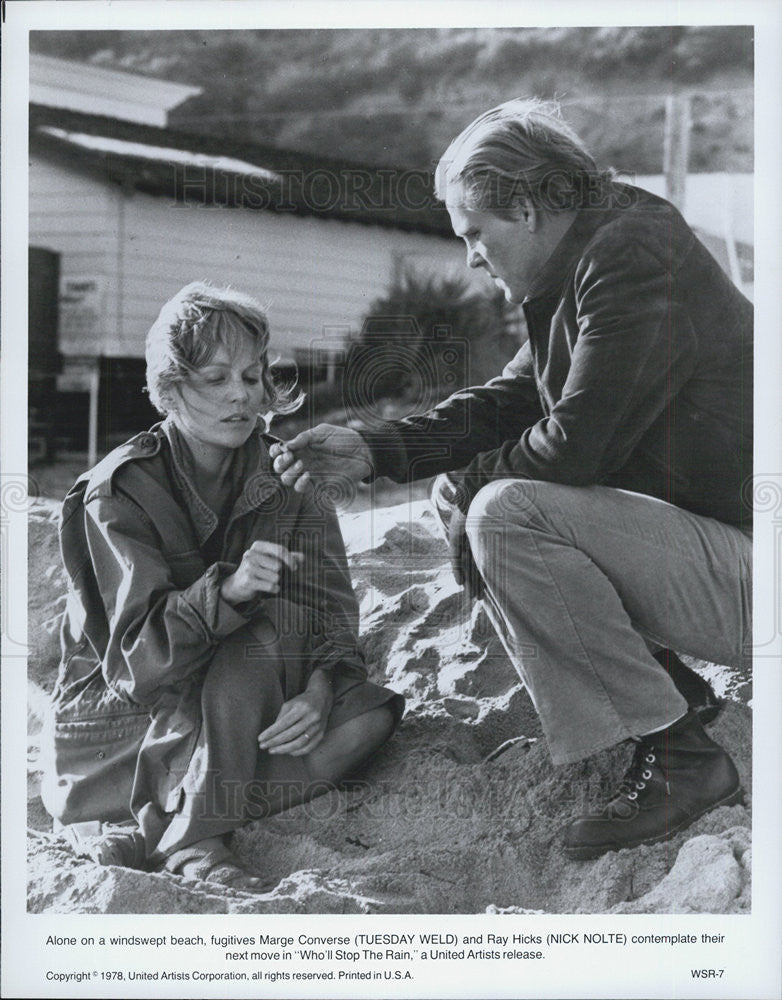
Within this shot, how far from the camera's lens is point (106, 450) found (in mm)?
3242

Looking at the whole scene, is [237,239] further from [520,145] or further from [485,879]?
[485,879]

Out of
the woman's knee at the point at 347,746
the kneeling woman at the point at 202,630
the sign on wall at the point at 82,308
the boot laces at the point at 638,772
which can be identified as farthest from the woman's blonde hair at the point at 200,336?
the boot laces at the point at 638,772

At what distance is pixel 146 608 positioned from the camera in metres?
3.00

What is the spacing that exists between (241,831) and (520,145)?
1924 mm

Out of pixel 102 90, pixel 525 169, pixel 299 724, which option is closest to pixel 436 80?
pixel 525 169

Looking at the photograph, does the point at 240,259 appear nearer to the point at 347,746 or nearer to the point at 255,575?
the point at 255,575

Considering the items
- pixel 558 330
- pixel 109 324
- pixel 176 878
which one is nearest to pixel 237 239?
pixel 109 324

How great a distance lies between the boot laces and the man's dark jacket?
637 millimetres

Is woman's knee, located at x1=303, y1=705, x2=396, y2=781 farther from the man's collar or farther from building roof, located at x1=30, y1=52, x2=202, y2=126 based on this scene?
building roof, located at x1=30, y1=52, x2=202, y2=126

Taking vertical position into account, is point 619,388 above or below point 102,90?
below

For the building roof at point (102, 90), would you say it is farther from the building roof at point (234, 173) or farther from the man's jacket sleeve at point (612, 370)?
the man's jacket sleeve at point (612, 370)

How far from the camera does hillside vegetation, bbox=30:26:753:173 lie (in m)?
3.26

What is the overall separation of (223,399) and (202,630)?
0.60 m

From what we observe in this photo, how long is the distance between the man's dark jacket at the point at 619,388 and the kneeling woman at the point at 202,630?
384 millimetres
